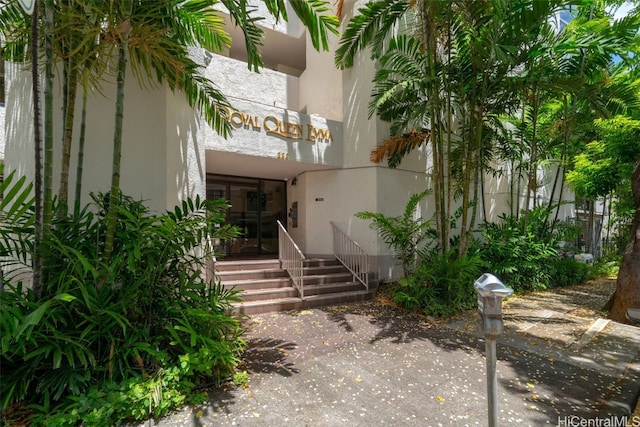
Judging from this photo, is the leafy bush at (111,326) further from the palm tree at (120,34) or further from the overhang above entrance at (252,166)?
the overhang above entrance at (252,166)

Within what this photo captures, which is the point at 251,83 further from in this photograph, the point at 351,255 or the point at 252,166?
the point at 351,255

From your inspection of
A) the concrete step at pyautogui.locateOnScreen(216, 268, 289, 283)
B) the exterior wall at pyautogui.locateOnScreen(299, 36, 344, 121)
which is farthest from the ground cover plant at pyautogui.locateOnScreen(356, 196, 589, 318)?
the exterior wall at pyautogui.locateOnScreen(299, 36, 344, 121)

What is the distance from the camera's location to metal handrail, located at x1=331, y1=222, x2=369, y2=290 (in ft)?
24.6

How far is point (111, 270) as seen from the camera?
308cm

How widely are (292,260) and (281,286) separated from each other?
2.08 ft

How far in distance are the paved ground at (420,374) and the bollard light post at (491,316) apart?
3.28ft

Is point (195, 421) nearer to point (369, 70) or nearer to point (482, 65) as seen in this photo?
point (482, 65)

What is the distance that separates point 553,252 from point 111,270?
10524mm

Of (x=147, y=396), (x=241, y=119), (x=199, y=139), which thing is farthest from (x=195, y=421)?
(x=241, y=119)

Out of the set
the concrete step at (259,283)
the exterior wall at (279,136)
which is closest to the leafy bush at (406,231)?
the concrete step at (259,283)

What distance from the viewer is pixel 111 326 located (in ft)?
9.86

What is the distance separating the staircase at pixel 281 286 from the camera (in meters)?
6.17

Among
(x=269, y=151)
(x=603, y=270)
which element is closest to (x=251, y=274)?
(x=269, y=151)

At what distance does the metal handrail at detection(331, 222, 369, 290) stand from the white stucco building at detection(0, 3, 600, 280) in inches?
13.4
